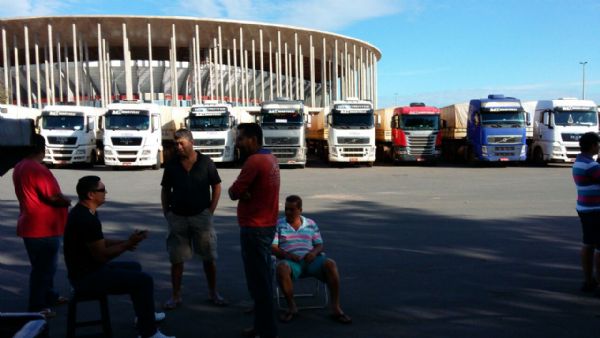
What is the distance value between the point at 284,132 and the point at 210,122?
4.04m

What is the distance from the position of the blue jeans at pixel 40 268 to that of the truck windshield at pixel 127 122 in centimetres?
2174

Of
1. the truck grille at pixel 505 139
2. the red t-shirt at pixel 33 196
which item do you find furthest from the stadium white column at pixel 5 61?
the red t-shirt at pixel 33 196

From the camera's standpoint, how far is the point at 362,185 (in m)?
19.0

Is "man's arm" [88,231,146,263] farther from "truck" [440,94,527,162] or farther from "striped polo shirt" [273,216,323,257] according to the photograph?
"truck" [440,94,527,162]

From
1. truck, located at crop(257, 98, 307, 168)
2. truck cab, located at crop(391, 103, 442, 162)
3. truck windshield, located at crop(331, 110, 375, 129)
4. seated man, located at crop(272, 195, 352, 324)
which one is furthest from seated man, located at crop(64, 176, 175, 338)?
truck cab, located at crop(391, 103, 442, 162)

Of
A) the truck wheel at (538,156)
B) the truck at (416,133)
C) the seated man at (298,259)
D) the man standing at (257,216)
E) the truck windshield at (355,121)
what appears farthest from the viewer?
the truck at (416,133)

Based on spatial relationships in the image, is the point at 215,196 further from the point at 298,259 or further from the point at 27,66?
the point at 27,66

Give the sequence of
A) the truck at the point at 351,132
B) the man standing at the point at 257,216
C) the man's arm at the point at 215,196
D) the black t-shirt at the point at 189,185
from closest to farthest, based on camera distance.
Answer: the man standing at the point at 257,216 → the black t-shirt at the point at 189,185 → the man's arm at the point at 215,196 → the truck at the point at 351,132

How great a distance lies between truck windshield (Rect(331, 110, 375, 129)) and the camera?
27.4 m

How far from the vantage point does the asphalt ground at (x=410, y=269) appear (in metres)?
5.29

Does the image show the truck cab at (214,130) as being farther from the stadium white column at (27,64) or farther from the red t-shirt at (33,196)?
the stadium white column at (27,64)

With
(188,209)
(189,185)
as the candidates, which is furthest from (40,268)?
(189,185)

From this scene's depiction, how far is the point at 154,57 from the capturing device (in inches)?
2499

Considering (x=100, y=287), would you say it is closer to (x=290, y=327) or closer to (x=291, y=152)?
(x=290, y=327)
